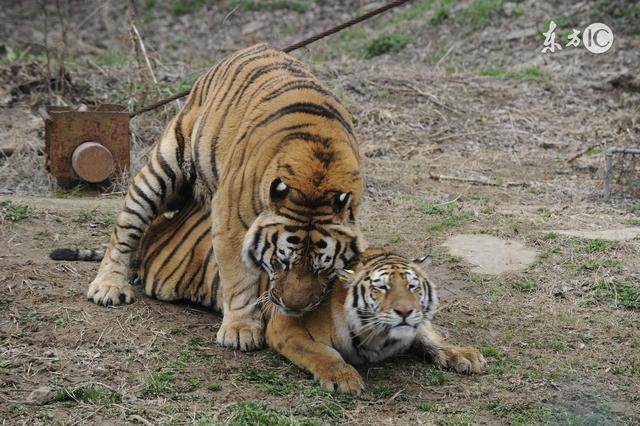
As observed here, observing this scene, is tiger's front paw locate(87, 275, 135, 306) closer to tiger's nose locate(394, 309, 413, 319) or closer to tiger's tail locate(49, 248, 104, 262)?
tiger's tail locate(49, 248, 104, 262)

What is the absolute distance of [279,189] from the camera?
404 centimetres

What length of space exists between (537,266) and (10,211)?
3.82m

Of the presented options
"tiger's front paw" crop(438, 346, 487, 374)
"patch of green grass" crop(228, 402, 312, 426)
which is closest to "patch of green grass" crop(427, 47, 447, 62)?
"tiger's front paw" crop(438, 346, 487, 374)

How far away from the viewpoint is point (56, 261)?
5.57m

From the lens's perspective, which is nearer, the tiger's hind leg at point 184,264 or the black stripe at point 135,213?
the tiger's hind leg at point 184,264

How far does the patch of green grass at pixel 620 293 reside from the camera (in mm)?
5121

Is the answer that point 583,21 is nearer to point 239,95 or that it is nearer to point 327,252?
point 239,95

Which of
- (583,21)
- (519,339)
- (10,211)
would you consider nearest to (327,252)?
(519,339)

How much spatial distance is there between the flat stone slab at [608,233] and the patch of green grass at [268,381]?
293cm

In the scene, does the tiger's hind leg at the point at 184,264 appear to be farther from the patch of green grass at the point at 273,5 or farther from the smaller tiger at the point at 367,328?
the patch of green grass at the point at 273,5

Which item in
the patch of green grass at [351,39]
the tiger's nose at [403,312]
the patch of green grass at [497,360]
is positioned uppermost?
the patch of green grass at [351,39]

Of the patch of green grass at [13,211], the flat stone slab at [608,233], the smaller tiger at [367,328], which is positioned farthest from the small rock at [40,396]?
the flat stone slab at [608,233]

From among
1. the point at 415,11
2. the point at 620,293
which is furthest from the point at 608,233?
the point at 415,11

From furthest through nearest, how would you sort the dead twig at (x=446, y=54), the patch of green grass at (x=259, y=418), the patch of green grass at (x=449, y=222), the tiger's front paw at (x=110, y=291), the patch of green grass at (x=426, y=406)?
the dead twig at (x=446, y=54) < the patch of green grass at (x=449, y=222) < the tiger's front paw at (x=110, y=291) < the patch of green grass at (x=426, y=406) < the patch of green grass at (x=259, y=418)
